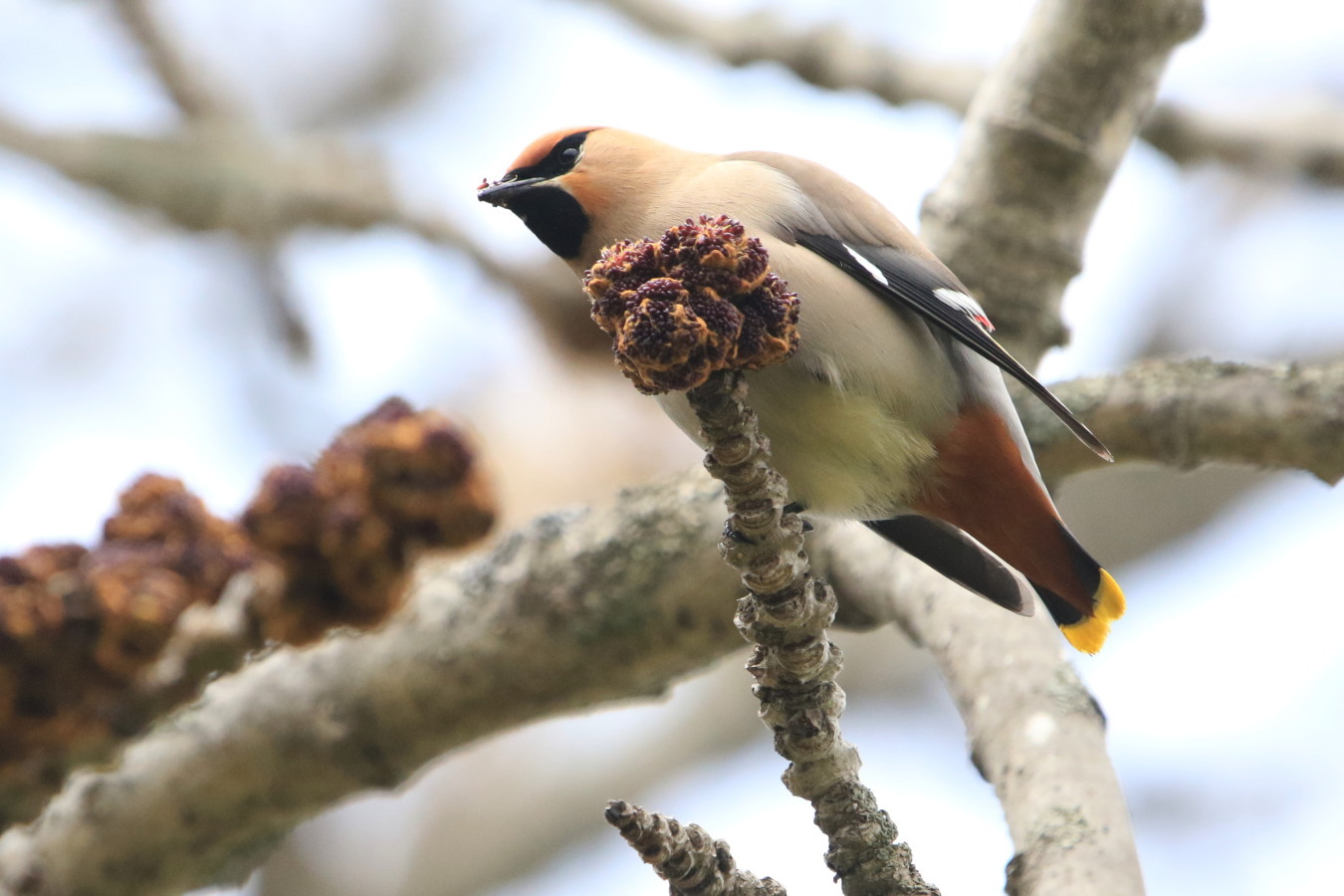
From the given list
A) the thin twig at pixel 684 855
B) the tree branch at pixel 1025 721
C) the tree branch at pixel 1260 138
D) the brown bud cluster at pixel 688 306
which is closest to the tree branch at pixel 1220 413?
the tree branch at pixel 1025 721

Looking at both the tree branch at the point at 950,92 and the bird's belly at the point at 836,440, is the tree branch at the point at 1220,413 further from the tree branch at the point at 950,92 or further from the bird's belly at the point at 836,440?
the tree branch at the point at 950,92

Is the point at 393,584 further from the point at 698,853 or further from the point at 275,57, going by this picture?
the point at 275,57

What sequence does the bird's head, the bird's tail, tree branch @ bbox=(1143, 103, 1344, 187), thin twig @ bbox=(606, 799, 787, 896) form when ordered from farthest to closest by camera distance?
tree branch @ bbox=(1143, 103, 1344, 187)
the bird's head
the bird's tail
thin twig @ bbox=(606, 799, 787, 896)

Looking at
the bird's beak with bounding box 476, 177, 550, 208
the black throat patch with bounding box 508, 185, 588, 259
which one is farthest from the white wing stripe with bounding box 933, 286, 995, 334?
the bird's beak with bounding box 476, 177, 550, 208

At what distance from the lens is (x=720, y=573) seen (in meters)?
3.22

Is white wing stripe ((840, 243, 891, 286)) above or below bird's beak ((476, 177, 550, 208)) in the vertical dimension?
below

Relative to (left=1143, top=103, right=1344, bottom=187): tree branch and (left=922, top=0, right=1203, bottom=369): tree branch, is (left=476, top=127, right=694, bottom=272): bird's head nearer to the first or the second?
(left=922, top=0, right=1203, bottom=369): tree branch

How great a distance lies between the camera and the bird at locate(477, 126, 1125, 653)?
2939mm

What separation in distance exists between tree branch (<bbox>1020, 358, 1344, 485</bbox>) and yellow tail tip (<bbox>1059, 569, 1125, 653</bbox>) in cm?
29

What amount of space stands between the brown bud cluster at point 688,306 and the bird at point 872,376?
820 millimetres

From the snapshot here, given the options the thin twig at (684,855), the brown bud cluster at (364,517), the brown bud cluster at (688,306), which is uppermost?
the brown bud cluster at (364,517)

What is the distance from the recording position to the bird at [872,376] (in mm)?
2939

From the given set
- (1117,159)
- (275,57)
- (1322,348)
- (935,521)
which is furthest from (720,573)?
(275,57)

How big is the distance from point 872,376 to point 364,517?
1104mm
